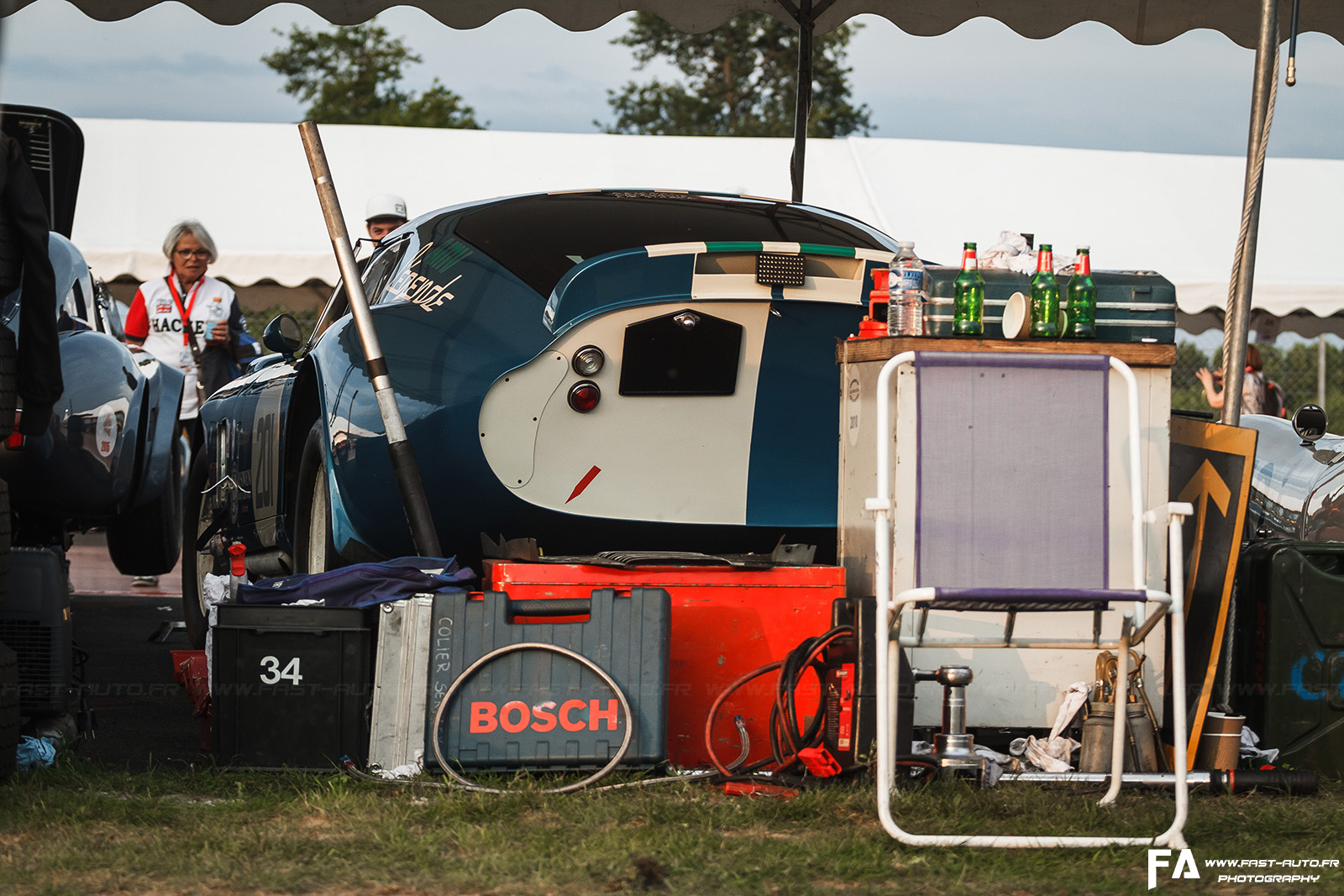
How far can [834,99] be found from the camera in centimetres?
4831

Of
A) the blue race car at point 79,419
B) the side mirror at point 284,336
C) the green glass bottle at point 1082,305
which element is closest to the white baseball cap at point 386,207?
the blue race car at point 79,419

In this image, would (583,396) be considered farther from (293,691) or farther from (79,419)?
(79,419)

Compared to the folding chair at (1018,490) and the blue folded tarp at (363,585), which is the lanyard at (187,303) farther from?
the folding chair at (1018,490)

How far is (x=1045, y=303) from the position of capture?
3689mm

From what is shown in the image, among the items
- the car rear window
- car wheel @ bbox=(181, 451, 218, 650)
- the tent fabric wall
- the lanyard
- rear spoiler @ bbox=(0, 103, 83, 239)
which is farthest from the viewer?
the lanyard

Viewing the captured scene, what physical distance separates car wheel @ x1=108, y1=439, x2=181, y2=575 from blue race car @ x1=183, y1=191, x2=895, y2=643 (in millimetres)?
2598

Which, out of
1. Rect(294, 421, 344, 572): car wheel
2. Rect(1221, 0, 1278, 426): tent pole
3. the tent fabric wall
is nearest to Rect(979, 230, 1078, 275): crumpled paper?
Rect(1221, 0, 1278, 426): tent pole

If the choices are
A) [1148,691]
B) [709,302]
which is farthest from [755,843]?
[709,302]

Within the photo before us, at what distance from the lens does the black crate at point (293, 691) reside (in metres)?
3.61

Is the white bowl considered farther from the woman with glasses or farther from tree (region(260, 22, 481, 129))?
tree (region(260, 22, 481, 129))

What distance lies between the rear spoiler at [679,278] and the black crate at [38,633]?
1.56 meters

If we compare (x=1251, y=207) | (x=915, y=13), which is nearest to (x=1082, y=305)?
(x=1251, y=207)

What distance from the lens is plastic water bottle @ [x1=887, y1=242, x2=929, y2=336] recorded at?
145 inches

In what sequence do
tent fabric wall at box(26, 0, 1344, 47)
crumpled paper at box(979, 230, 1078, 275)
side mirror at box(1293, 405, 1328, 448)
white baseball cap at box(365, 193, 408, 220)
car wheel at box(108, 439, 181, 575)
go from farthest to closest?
white baseball cap at box(365, 193, 408, 220)
car wheel at box(108, 439, 181, 575)
tent fabric wall at box(26, 0, 1344, 47)
side mirror at box(1293, 405, 1328, 448)
crumpled paper at box(979, 230, 1078, 275)
